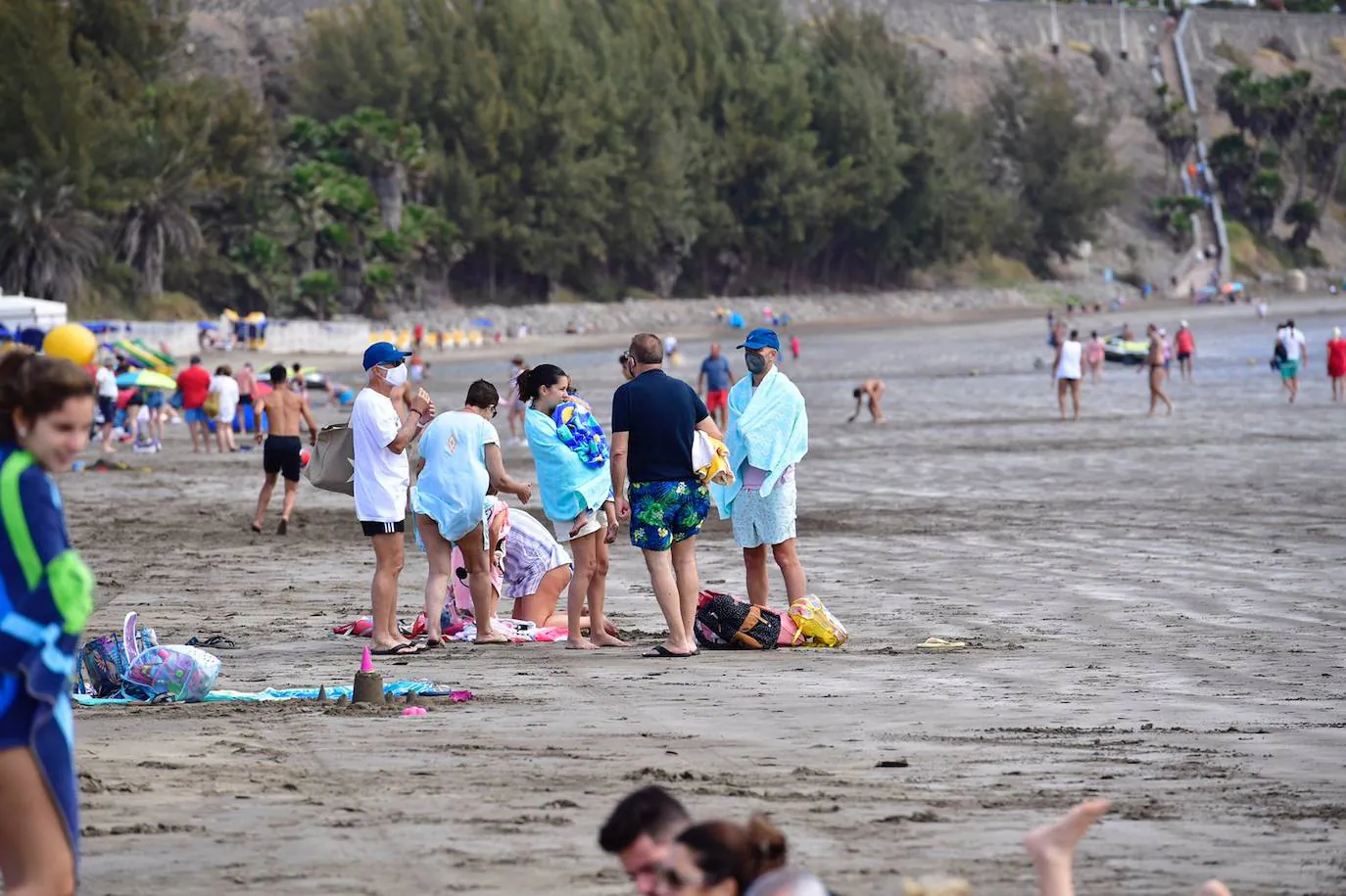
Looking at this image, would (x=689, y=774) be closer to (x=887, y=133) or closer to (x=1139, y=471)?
(x=1139, y=471)

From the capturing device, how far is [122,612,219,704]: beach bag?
29.5ft

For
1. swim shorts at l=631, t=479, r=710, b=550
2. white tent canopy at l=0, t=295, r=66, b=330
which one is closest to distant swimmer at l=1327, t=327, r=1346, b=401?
white tent canopy at l=0, t=295, r=66, b=330

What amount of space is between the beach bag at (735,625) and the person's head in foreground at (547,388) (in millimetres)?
1398

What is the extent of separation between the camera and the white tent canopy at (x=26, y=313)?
35.0 meters

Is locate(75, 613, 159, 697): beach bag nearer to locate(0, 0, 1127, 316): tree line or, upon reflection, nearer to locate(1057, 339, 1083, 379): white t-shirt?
locate(1057, 339, 1083, 379): white t-shirt

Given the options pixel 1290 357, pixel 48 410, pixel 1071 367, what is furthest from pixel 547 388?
pixel 1290 357

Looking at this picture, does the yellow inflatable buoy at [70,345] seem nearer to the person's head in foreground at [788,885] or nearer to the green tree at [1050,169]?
the person's head in foreground at [788,885]

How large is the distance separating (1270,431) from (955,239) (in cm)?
7571

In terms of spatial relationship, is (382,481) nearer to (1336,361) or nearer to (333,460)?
(333,460)

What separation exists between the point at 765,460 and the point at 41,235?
5645 cm

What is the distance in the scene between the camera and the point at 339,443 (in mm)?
11500

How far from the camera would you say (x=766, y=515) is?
11.3m

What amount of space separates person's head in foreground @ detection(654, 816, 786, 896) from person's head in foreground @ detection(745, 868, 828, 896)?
0.07 m

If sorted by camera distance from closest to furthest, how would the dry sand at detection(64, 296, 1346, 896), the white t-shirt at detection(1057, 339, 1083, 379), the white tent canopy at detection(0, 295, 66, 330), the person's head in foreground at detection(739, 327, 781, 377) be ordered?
1. the dry sand at detection(64, 296, 1346, 896)
2. the person's head in foreground at detection(739, 327, 781, 377)
3. the white t-shirt at detection(1057, 339, 1083, 379)
4. the white tent canopy at detection(0, 295, 66, 330)
